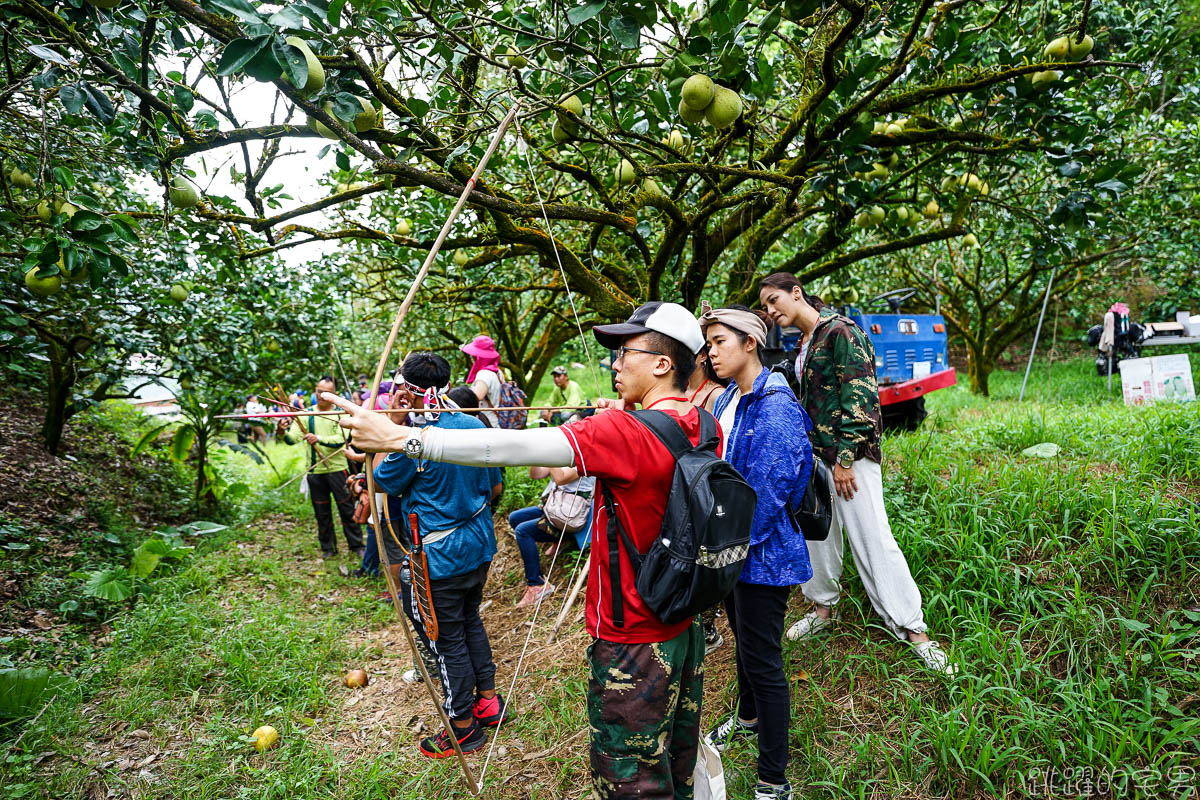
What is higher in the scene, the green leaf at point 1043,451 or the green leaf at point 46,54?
the green leaf at point 46,54

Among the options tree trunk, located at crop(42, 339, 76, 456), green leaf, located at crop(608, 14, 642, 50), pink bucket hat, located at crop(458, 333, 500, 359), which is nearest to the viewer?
green leaf, located at crop(608, 14, 642, 50)

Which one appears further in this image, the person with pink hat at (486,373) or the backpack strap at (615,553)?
the person with pink hat at (486,373)

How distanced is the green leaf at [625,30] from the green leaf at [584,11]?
0.32 ft

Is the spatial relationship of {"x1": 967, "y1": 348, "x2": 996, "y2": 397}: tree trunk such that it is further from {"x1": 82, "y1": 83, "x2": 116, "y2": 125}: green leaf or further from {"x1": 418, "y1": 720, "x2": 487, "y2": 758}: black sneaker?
{"x1": 82, "y1": 83, "x2": 116, "y2": 125}: green leaf

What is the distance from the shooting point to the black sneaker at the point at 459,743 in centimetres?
286

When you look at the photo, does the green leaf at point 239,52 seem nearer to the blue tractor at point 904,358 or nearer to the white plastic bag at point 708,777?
the white plastic bag at point 708,777

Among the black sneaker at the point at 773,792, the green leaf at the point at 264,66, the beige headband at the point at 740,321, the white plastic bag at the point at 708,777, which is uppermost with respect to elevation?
the green leaf at the point at 264,66

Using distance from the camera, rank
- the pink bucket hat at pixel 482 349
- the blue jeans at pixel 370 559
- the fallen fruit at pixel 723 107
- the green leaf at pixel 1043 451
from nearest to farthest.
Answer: the fallen fruit at pixel 723 107 < the green leaf at pixel 1043 451 < the pink bucket hat at pixel 482 349 < the blue jeans at pixel 370 559

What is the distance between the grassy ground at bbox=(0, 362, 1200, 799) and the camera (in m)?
2.19

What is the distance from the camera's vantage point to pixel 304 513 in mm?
7238

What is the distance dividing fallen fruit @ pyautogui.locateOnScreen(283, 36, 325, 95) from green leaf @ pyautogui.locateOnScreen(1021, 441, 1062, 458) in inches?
184

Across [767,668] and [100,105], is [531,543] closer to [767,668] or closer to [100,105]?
[767,668]

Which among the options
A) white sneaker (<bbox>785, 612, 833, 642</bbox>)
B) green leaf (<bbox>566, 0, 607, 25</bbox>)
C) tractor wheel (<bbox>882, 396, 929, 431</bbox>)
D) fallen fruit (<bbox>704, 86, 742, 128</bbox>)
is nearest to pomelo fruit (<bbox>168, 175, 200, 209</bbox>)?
green leaf (<bbox>566, 0, 607, 25</bbox>)

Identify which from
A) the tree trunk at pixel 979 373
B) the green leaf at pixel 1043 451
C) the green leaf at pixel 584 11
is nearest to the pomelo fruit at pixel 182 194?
the green leaf at pixel 584 11
